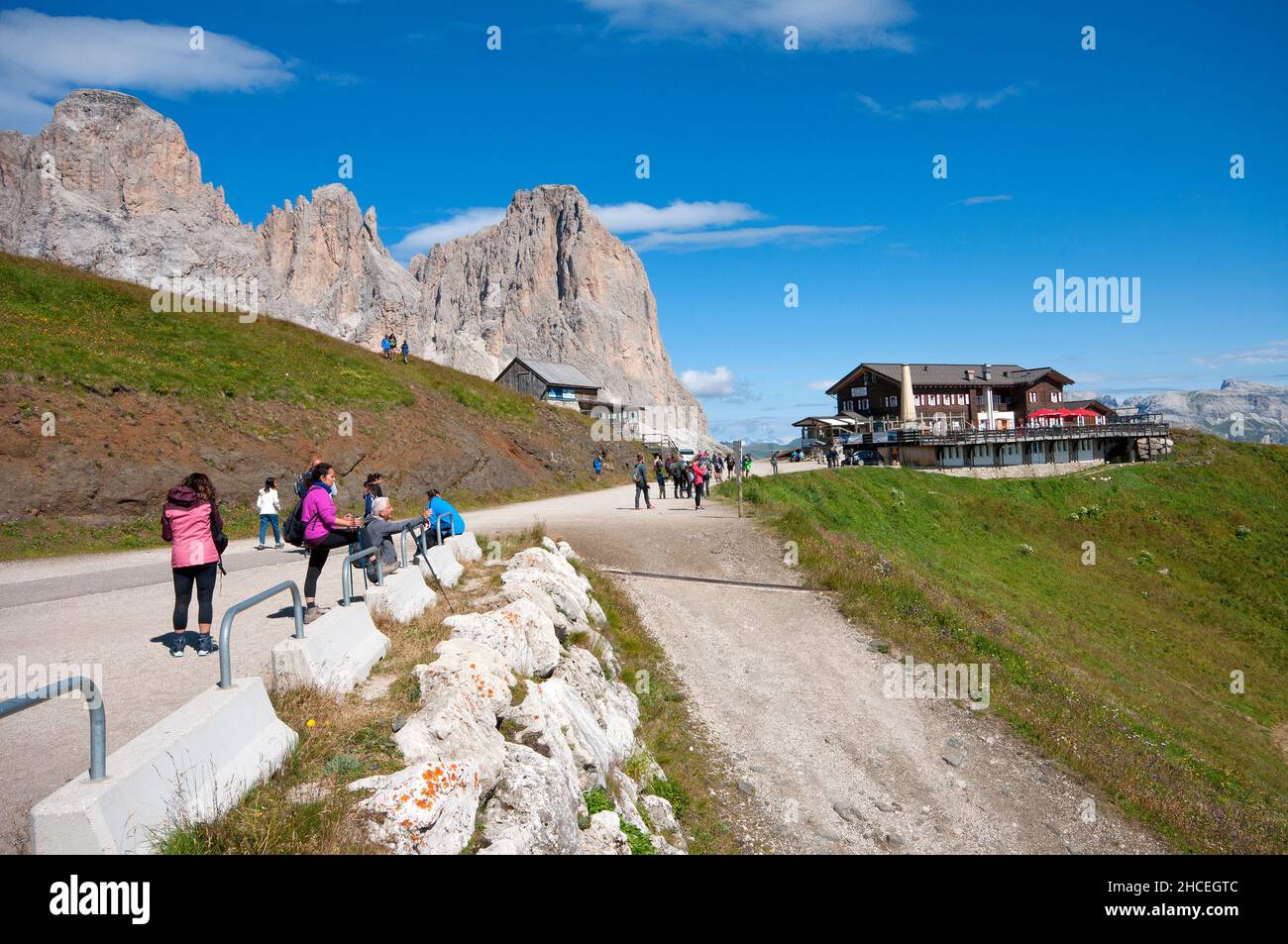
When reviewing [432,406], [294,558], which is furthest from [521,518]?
[432,406]

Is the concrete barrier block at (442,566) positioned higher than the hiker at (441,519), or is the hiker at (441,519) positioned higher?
the hiker at (441,519)

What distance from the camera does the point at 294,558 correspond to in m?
17.8

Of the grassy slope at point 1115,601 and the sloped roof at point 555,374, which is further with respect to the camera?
the sloped roof at point 555,374

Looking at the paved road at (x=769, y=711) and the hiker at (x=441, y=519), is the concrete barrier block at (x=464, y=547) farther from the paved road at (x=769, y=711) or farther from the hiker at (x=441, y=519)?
the paved road at (x=769, y=711)

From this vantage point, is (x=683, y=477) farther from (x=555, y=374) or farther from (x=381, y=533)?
(x=555, y=374)

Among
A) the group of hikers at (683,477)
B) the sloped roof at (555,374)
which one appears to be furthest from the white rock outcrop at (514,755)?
the sloped roof at (555,374)

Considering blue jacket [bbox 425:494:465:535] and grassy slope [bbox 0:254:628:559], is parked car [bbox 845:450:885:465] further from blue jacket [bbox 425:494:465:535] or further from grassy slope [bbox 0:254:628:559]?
blue jacket [bbox 425:494:465:535]

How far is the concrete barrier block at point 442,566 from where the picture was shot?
1245 centimetres

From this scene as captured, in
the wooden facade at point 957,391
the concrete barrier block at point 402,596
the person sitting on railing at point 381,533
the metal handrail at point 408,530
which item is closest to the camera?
the concrete barrier block at point 402,596

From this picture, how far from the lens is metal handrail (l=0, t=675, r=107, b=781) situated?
3680 millimetres

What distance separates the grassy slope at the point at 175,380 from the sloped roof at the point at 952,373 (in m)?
50.9

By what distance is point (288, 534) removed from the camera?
11.1m

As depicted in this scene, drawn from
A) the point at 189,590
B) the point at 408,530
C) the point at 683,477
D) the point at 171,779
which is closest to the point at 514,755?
the point at 171,779
